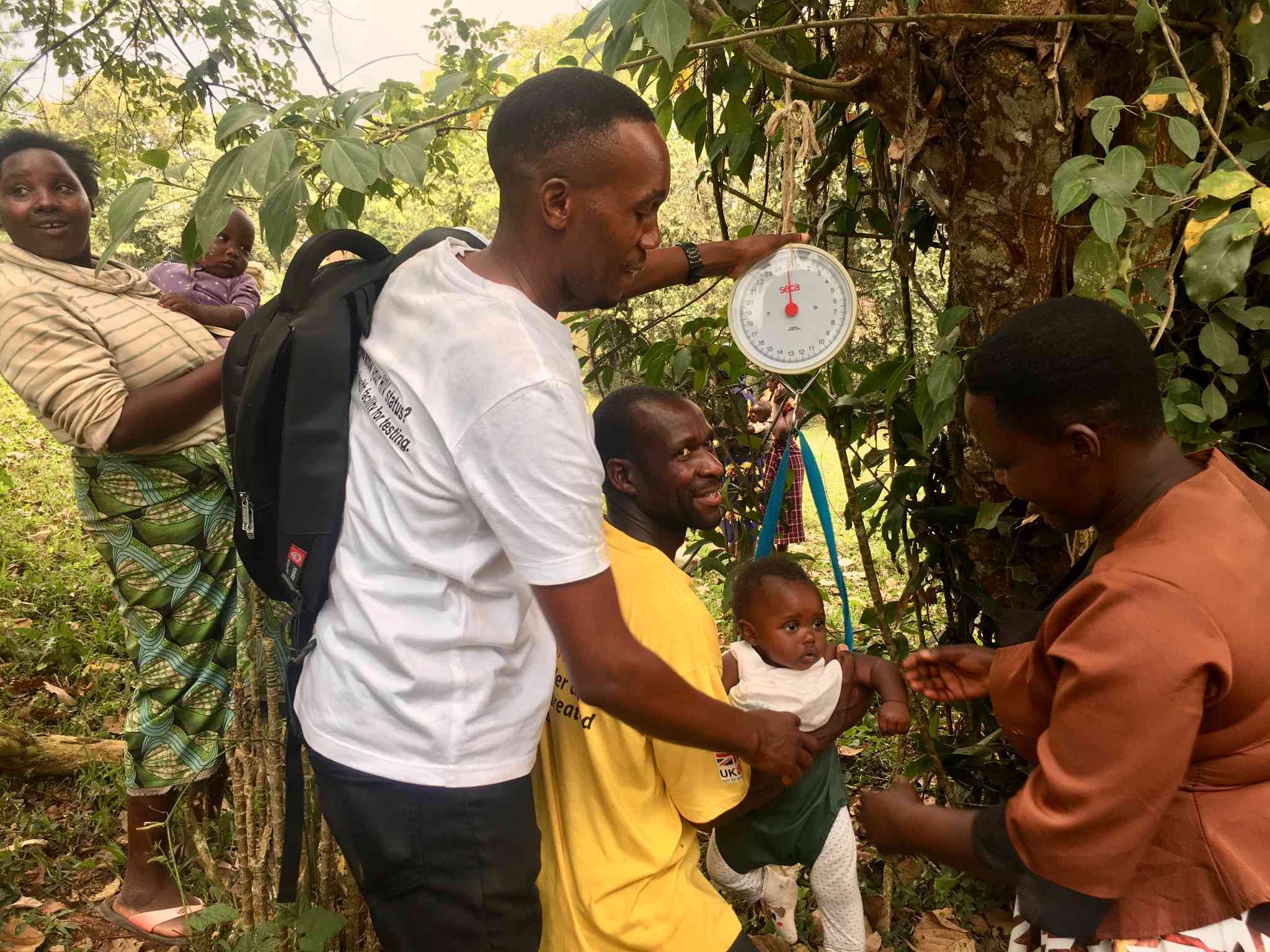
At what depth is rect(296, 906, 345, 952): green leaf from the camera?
6.65ft

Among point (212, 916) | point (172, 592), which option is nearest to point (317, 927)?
point (212, 916)

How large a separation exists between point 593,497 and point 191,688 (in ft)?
6.64

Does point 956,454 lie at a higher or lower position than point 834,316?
lower

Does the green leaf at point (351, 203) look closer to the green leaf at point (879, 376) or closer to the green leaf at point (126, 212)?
the green leaf at point (126, 212)

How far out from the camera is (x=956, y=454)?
8.18ft

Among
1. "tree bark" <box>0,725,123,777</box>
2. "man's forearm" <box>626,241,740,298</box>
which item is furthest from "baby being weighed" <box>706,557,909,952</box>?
"tree bark" <box>0,725,123,777</box>

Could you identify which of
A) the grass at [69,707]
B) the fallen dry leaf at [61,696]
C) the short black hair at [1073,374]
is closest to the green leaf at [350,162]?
the short black hair at [1073,374]

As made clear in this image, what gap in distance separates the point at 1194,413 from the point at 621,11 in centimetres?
142

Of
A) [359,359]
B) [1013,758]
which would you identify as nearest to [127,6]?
[359,359]

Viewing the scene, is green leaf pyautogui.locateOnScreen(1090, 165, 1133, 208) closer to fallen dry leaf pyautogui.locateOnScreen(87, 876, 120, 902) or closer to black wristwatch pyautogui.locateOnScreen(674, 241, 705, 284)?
black wristwatch pyautogui.locateOnScreen(674, 241, 705, 284)

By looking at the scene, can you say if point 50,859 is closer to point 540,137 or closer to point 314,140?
point 314,140

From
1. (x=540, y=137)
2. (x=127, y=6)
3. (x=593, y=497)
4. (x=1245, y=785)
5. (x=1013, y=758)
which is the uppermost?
(x=127, y=6)

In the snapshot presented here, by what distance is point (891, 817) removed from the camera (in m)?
1.57

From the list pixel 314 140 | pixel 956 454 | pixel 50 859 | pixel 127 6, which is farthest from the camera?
pixel 127 6
